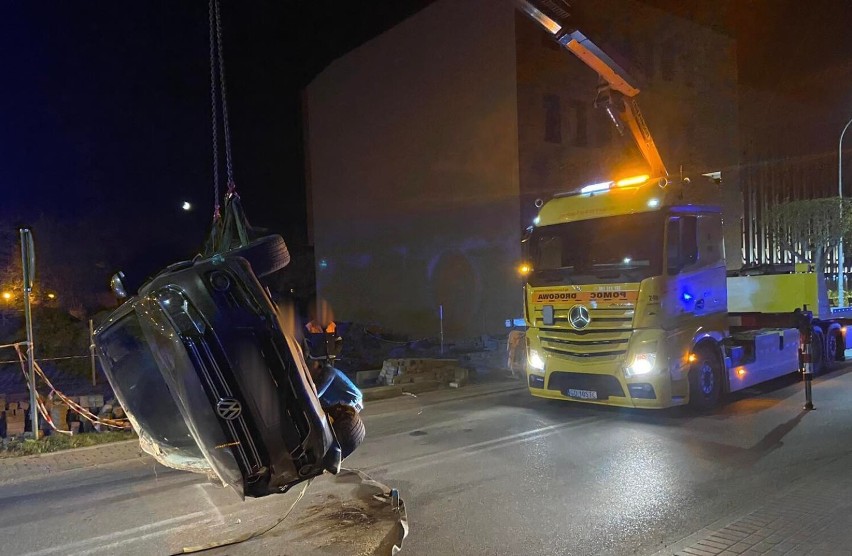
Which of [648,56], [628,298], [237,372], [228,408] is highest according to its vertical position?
[648,56]

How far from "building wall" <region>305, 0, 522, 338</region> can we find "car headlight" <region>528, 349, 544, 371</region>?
11.7m

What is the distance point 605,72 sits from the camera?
1028 centimetres

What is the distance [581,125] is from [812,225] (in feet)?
30.7

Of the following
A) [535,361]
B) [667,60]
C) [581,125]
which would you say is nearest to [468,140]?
[581,125]

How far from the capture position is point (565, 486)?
5738 millimetres

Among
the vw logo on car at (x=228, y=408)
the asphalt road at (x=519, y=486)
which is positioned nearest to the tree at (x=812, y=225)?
the asphalt road at (x=519, y=486)

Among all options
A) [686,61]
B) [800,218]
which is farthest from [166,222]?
[800,218]

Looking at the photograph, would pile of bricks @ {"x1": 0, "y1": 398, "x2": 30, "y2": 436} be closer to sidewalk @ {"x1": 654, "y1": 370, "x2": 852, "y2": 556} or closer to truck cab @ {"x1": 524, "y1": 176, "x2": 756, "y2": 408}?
truck cab @ {"x1": 524, "y1": 176, "x2": 756, "y2": 408}

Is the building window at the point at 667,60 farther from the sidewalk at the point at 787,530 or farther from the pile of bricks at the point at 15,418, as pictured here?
the pile of bricks at the point at 15,418

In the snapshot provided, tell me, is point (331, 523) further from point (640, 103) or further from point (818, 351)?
point (640, 103)

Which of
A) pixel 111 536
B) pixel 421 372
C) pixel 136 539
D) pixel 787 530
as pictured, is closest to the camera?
pixel 787 530

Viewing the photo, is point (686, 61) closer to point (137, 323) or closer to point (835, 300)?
point (835, 300)

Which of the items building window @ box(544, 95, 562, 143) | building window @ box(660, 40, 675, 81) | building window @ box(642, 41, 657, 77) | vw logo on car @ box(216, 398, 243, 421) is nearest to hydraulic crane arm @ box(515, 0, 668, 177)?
vw logo on car @ box(216, 398, 243, 421)

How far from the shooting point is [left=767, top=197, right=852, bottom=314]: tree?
21.9m
